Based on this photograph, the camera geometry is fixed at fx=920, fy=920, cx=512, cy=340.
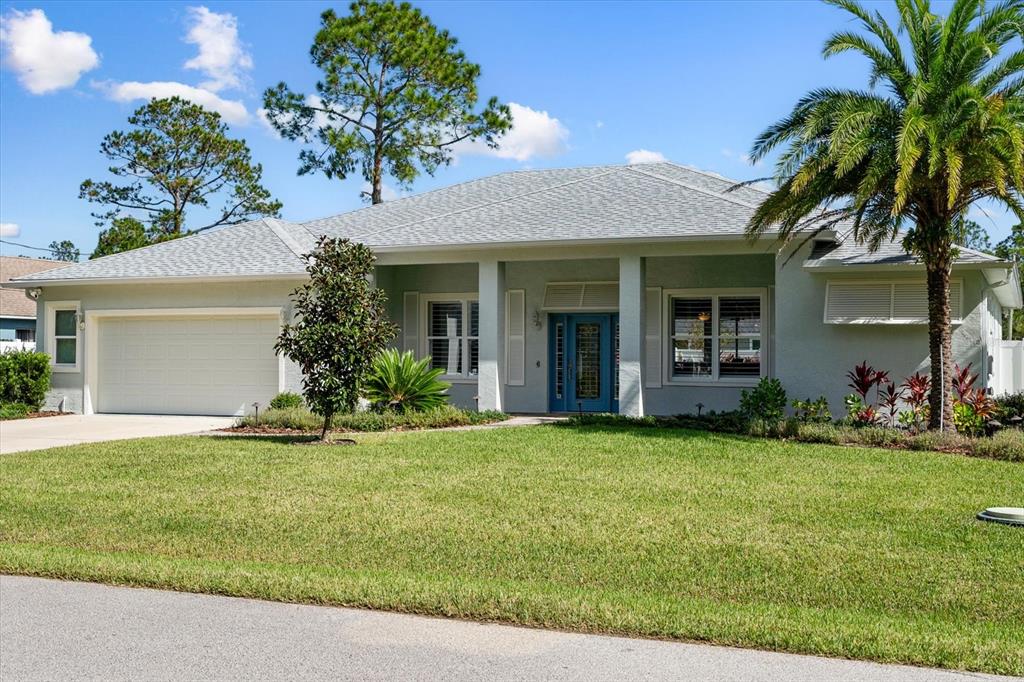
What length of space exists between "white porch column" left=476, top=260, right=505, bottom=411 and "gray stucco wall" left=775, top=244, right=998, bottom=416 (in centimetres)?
535

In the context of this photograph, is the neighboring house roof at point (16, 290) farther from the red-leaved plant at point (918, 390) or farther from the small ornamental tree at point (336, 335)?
the red-leaved plant at point (918, 390)

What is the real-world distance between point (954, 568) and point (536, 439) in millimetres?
7645

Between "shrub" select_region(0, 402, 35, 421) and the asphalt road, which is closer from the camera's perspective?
the asphalt road

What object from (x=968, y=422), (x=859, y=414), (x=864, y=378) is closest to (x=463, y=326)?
(x=864, y=378)

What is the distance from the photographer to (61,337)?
70.1ft

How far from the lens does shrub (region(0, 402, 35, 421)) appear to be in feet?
63.6

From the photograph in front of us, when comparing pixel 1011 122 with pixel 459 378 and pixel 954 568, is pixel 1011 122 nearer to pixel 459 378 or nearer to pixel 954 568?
pixel 954 568

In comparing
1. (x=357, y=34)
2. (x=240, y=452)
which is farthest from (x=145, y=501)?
(x=357, y=34)

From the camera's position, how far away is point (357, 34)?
109 ft

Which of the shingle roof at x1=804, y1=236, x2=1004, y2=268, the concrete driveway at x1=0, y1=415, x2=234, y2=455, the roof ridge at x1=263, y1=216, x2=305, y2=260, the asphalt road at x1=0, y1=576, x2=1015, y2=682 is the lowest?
the asphalt road at x1=0, y1=576, x2=1015, y2=682

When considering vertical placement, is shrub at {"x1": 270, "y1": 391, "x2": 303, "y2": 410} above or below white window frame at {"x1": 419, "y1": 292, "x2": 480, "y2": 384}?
below

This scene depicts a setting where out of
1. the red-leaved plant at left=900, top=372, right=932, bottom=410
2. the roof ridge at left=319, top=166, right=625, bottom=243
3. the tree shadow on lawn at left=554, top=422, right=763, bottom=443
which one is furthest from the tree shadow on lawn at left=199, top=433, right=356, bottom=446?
the red-leaved plant at left=900, top=372, right=932, bottom=410

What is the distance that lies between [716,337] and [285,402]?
885cm

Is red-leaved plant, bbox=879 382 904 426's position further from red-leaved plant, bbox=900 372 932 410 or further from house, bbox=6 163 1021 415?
house, bbox=6 163 1021 415
